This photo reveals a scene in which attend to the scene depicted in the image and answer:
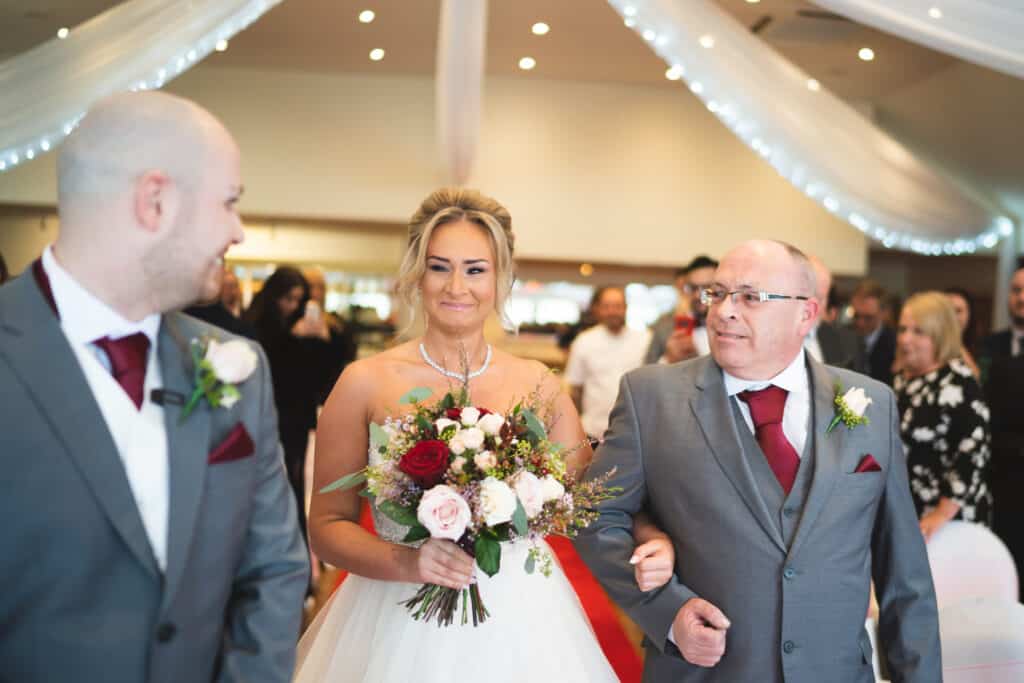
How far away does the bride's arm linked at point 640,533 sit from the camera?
2.38 meters

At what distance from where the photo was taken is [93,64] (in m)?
4.96

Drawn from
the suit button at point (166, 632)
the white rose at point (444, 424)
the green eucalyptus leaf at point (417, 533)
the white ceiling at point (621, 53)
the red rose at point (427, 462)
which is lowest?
the suit button at point (166, 632)

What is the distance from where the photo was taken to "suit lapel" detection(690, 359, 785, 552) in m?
2.41

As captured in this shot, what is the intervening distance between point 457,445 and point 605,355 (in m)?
5.17

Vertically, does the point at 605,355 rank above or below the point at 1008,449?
above

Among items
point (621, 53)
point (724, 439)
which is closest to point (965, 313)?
point (621, 53)

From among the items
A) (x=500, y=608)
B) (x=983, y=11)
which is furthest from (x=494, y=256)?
(x=983, y=11)

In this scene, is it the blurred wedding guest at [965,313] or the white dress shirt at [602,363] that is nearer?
the blurred wedding guest at [965,313]

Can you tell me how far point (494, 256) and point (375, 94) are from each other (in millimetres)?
7014

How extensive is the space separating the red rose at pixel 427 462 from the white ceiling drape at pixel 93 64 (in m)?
3.34

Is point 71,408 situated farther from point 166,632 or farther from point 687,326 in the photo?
point 687,326

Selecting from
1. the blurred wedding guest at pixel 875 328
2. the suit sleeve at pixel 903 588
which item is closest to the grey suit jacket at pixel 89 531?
the suit sleeve at pixel 903 588

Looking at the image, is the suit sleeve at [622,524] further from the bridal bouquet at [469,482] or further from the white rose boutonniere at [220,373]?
the white rose boutonniere at [220,373]

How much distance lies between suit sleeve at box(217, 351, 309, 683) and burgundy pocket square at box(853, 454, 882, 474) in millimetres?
1377
